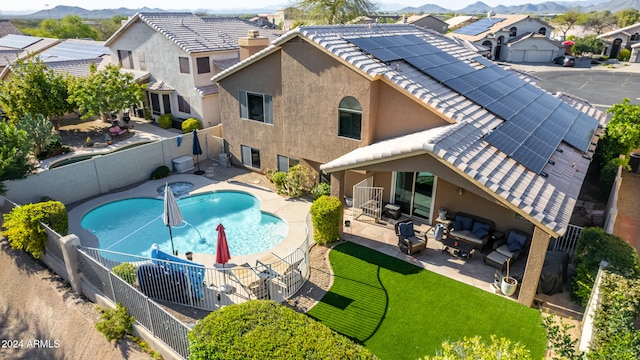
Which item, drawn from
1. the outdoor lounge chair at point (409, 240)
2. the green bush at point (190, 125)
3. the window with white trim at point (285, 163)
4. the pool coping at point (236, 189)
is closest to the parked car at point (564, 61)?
the green bush at point (190, 125)

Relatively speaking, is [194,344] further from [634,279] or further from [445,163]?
[634,279]

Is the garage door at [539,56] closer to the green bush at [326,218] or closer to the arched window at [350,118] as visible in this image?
the arched window at [350,118]

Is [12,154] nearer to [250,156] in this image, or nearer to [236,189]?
[236,189]

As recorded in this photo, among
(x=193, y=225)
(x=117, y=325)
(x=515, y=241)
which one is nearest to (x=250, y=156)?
(x=193, y=225)

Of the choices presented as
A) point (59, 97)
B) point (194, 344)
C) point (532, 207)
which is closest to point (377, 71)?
point (532, 207)

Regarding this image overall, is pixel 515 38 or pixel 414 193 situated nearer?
pixel 414 193
